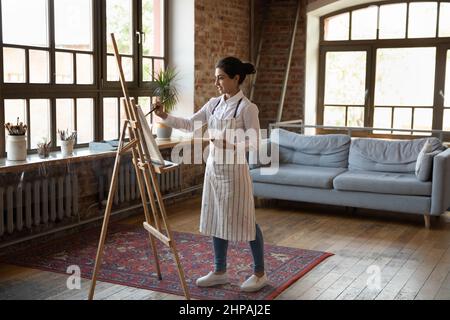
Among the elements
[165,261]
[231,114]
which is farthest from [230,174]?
[165,261]

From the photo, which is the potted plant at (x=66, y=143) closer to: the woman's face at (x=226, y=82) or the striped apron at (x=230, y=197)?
the striped apron at (x=230, y=197)

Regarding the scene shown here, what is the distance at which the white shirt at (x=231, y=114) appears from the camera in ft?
12.6

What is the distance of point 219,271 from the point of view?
13.6 ft

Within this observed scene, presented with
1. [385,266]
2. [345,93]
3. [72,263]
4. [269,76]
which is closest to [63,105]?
[72,263]

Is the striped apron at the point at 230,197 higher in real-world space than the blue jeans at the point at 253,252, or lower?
higher

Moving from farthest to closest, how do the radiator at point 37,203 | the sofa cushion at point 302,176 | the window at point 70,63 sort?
the sofa cushion at point 302,176 < the window at point 70,63 < the radiator at point 37,203

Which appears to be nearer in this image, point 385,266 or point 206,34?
point 385,266

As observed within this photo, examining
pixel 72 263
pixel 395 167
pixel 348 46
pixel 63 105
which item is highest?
pixel 348 46

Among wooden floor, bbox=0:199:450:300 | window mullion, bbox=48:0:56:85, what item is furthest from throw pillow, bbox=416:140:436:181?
window mullion, bbox=48:0:56:85

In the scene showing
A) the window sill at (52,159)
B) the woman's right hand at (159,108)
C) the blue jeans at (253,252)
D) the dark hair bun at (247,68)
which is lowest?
the blue jeans at (253,252)

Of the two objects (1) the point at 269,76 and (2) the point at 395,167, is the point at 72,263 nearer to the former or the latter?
(2) the point at 395,167

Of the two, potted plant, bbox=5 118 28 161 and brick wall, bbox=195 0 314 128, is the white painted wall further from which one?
potted plant, bbox=5 118 28 161

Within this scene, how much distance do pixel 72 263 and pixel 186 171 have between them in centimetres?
293

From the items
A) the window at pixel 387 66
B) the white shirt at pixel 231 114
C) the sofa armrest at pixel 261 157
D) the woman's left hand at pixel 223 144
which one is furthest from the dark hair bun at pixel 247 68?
the window at pixel 387 66
